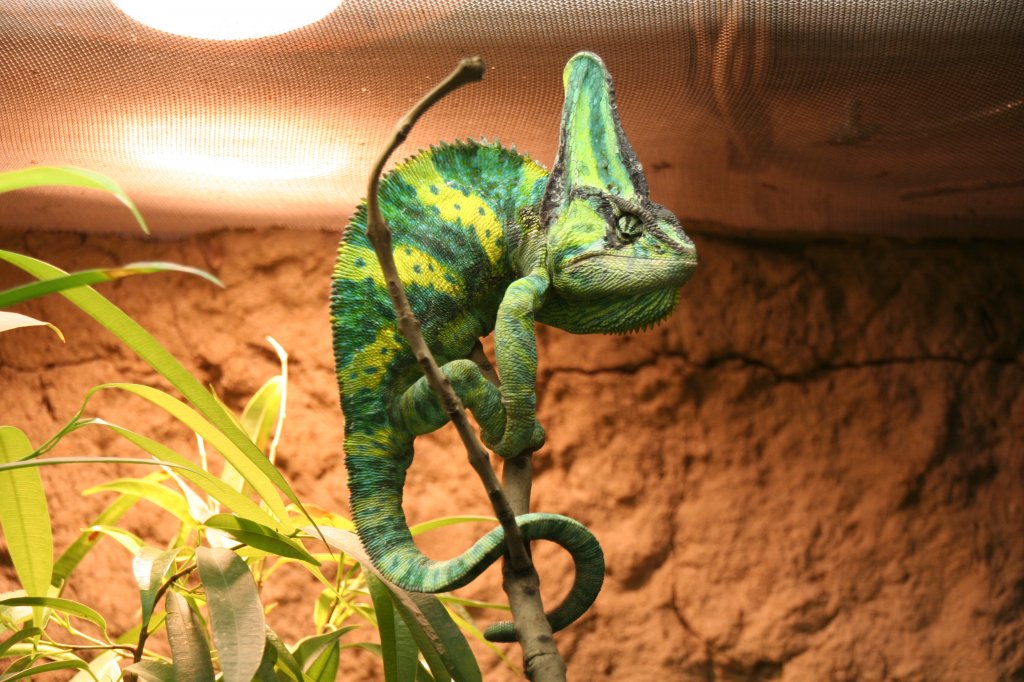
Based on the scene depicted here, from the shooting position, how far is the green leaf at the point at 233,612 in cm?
92

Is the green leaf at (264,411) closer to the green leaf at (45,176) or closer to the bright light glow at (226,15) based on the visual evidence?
the bright light glow at (226,15)

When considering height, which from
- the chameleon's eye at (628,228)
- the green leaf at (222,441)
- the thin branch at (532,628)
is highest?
the chameleon's eye at (628,228)

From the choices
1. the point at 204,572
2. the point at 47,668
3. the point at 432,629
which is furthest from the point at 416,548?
the point at 47,668

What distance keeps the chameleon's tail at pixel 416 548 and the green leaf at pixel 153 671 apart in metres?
0.23

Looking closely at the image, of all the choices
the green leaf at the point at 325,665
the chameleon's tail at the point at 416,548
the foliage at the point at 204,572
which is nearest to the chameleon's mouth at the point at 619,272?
the chameleon's tail at the point at 416,548

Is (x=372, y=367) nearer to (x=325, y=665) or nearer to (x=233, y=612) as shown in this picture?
(x=233, y=612)

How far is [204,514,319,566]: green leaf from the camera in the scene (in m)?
1.13

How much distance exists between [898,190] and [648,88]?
0.59m

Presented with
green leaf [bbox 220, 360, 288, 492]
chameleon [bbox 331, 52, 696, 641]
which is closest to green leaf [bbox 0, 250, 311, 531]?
chameleon [bbox 331, 52, 696, 641]

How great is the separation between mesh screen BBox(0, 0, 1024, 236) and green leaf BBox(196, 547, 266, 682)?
27.7 inches

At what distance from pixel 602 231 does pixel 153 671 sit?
66cm

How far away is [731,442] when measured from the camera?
1954mm

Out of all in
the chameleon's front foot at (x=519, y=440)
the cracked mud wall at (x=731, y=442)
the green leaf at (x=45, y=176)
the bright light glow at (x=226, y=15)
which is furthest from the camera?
the cracked mud wall at (x=731, y=442)

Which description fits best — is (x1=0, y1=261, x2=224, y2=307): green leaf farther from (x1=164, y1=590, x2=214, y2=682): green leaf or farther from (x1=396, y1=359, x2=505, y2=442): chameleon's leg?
(x1=164, y1=590, x2=214, y2=682): green leaf
